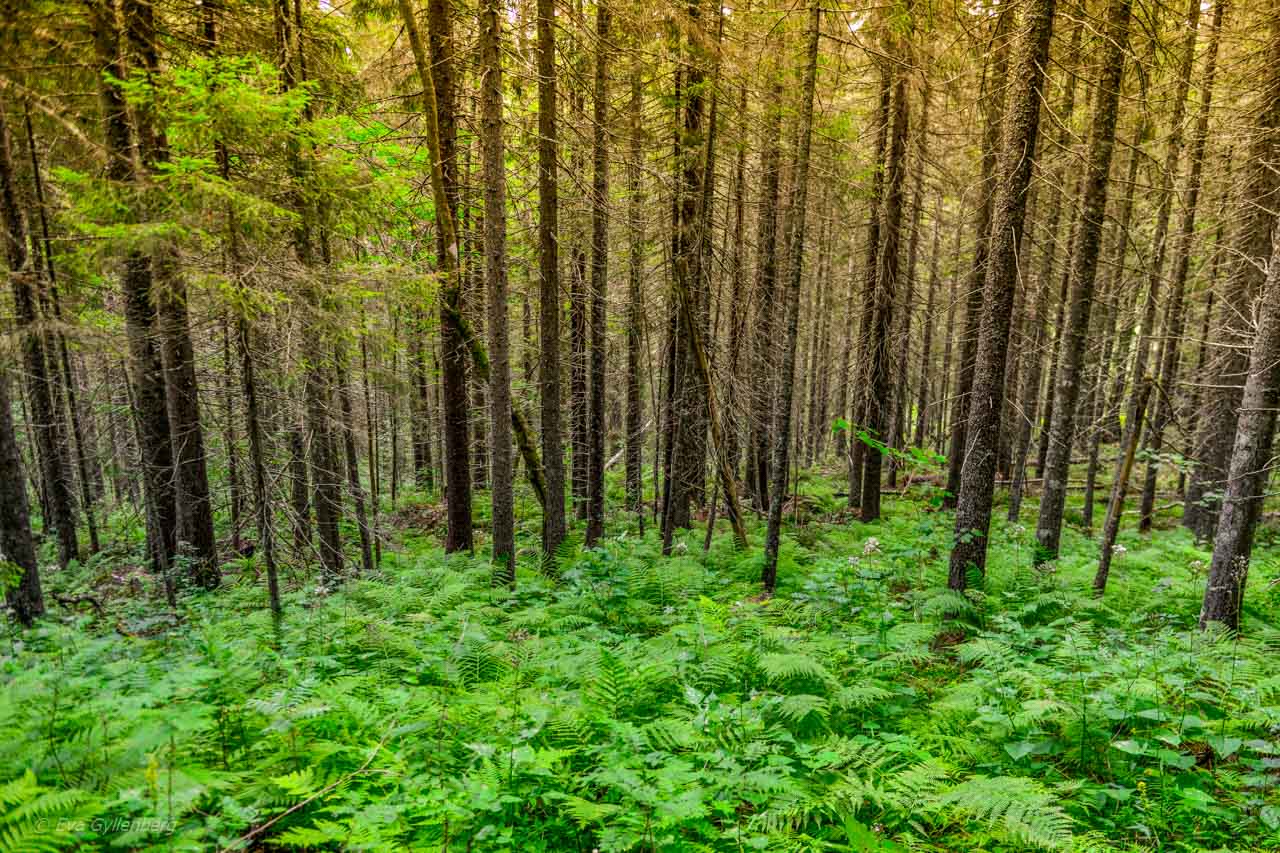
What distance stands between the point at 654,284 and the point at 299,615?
8353 millimetres

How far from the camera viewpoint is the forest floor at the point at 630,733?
9.53ft

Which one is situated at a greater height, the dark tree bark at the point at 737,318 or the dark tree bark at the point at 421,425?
the dark tree bark at the point at 737,318

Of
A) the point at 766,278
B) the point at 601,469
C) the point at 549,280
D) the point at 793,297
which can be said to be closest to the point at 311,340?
the point at 549,280

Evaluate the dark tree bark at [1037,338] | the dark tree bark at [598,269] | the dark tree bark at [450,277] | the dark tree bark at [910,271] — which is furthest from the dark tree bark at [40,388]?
→ the dark tree bark at [1037,338]

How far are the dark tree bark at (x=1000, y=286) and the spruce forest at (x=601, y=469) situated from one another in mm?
43

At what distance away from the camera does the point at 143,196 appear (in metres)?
6.75

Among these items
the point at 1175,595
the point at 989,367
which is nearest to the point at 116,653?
the point at 989,367

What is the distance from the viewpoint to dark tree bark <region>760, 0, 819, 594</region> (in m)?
7.56

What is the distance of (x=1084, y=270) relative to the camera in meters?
8.90

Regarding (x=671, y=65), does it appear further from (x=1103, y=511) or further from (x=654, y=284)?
(x=1103, y=511)

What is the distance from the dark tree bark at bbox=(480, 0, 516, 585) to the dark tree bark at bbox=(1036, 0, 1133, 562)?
7.26m

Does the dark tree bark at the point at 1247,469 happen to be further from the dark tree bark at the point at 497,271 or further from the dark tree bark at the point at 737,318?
the dark tree bark at the point at 497,271

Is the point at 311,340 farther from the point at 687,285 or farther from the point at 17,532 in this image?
the point at 687,285

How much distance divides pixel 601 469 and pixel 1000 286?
703cm
